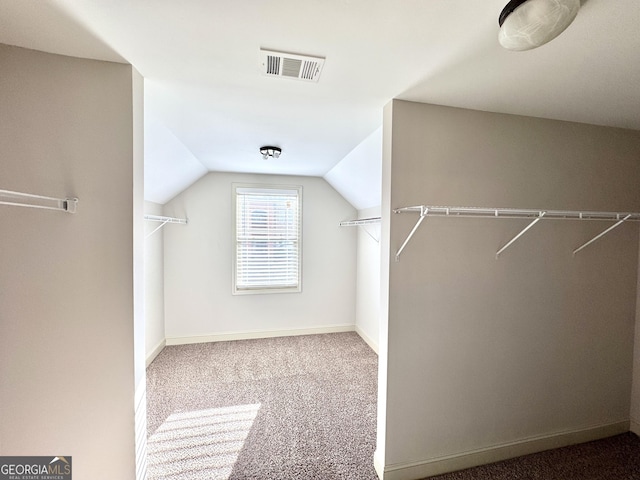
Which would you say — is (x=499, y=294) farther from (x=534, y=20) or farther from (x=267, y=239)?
(x=267, y=239)

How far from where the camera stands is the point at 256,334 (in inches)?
151

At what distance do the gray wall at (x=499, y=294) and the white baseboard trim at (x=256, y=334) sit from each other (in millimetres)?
2366

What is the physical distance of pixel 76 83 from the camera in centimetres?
125

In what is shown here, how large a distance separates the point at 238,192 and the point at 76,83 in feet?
8.19

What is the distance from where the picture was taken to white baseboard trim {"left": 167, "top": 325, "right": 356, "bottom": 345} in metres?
3.61

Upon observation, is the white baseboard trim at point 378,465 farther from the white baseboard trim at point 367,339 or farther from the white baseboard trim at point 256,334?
the white baseboard trim at point 256,334

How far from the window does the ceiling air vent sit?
8.26ft

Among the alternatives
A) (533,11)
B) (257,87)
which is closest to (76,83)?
(257,87)

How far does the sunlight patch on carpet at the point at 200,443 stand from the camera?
173 centimetres

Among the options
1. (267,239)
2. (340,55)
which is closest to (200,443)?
(267,239)

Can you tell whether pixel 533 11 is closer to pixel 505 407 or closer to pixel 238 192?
pixel 505 407

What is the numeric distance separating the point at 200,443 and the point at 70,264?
156 cm

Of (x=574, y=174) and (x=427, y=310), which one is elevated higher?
(x=574, y=174)

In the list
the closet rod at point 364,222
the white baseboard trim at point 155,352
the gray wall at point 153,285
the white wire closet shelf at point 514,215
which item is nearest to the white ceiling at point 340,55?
the white wire closet shelf at point 514,215
